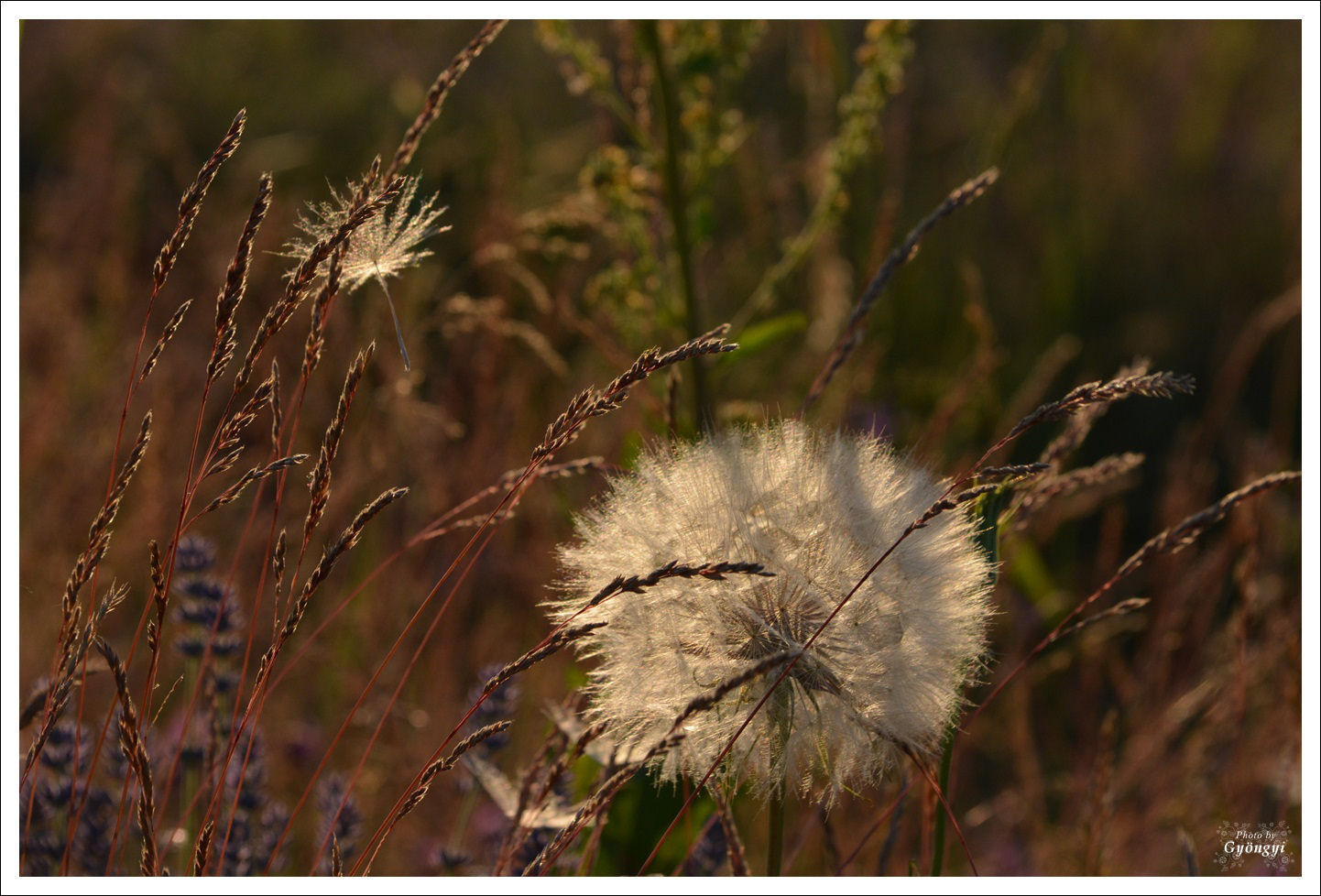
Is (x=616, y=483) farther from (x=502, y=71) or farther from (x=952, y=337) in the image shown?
(x=502, y=71)

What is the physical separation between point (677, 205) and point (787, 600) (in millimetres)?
930

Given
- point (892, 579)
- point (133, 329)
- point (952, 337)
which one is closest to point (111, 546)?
point (133, 329)

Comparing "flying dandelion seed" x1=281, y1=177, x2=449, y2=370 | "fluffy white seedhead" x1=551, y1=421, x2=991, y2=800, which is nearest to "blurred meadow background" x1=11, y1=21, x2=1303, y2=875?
"fluffy white seedhead" x1=551, y1=421, x2=991, y2=800

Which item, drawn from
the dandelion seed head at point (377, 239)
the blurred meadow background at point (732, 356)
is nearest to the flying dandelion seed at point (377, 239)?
the dandelion seed head at point (377, 239)

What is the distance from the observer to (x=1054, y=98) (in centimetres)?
407

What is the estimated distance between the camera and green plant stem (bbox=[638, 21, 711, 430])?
70.3 inches

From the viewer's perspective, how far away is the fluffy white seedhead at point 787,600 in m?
1.09

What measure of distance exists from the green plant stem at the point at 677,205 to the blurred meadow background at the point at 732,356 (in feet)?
0.05

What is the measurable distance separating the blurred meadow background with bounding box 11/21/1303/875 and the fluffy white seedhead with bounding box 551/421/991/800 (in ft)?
0.59

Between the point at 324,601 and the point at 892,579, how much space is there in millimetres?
2201

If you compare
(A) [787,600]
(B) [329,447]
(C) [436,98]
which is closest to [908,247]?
(A) [787,600]

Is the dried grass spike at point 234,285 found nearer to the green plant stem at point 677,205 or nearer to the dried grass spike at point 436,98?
the dried grass spike at point 436,98

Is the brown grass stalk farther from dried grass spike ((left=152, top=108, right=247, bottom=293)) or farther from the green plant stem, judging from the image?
dried grass spike ((left=152, top=108, right=247, bottom=293))

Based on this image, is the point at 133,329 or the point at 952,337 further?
the point at 952,337
